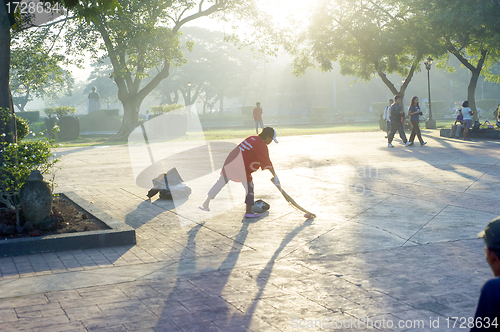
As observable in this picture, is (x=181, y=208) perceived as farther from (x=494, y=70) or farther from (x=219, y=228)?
(x=494, y=70)

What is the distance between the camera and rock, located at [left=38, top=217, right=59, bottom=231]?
18.5 ft

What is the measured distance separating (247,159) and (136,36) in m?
17.8

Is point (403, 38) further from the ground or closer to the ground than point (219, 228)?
further from the ground

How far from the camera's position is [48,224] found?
566cm

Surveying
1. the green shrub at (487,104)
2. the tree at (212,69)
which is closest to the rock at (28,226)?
the tree at (212,69)

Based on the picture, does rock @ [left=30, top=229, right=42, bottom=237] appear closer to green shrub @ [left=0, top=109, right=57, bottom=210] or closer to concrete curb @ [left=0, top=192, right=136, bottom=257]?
concrete curb @ [left=0, top=192, right=136, bottom=257]

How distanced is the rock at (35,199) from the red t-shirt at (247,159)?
2.50 meters

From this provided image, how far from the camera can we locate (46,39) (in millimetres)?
25328

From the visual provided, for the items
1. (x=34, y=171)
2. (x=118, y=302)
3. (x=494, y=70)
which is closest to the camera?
(x=118, y=302)

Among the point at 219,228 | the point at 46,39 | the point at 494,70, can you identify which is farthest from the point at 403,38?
the point at 494,70

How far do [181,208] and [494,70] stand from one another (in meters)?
71.2

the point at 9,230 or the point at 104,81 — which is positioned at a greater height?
the point at 104,81

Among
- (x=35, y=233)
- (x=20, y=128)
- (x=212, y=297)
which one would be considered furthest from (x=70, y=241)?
(x=20, y=128)

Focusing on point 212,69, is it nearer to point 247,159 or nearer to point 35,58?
point 35,58
